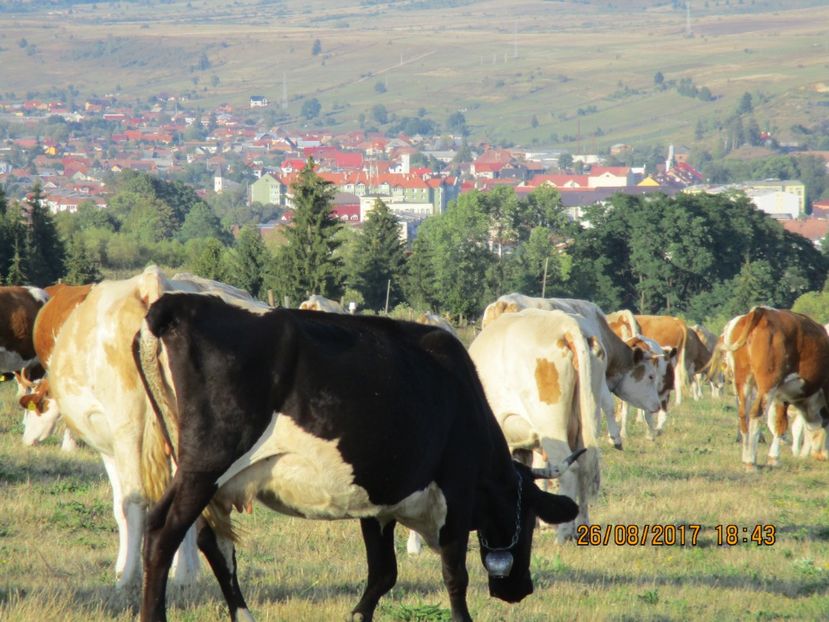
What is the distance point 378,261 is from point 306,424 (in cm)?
9824

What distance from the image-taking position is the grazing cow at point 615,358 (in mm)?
17766

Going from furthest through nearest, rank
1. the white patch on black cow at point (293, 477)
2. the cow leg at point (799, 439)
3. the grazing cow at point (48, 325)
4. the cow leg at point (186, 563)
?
1. the cow leg at point (799, 439)
2. the grazing cow at point (48, 325)
3. the cow leg at point (186, 563)
4. the white patch on black cow at point (293, 477)

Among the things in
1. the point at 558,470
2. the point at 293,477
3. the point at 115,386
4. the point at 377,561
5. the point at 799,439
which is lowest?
the point at 799,439

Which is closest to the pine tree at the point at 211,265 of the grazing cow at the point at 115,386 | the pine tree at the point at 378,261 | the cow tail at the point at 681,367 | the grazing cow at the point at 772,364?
the pine tree at the point at 378,261

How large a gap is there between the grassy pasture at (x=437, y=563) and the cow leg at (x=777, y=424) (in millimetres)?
2102

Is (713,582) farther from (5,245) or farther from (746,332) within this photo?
(5,245)

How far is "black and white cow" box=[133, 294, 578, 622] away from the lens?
7898 millimetres

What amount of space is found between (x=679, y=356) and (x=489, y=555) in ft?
80.3

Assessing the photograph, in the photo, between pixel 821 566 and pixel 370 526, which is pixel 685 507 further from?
pixel 370 526

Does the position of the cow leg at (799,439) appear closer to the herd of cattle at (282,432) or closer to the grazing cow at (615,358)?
the grazing cow at (615,358)

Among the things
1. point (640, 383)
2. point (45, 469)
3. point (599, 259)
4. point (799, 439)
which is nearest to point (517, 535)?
point (45, 469)

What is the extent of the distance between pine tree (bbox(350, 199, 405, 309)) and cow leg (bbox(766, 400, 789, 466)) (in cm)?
7906

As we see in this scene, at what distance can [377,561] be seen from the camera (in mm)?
9508

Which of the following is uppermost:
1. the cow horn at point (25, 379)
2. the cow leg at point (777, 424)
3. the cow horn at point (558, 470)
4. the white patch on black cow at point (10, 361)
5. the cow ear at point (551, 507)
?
the cow horn at point (558, 470)
